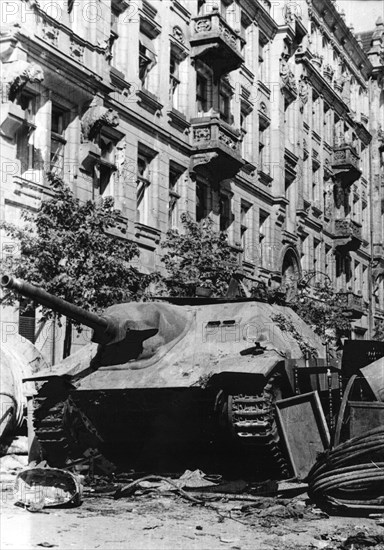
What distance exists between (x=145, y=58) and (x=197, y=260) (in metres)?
6.06

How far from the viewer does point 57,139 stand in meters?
17.7

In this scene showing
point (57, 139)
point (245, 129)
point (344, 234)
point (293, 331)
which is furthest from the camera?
point (344, 234)

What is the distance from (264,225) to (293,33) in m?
7.45

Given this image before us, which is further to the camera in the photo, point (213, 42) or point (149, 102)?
point (213, 42)

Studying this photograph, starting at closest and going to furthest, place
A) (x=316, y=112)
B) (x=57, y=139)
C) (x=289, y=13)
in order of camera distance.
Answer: (x=57, y=139)
(x=289, y=13)
(x=316, y=112)

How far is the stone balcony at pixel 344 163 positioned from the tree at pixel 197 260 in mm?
18090

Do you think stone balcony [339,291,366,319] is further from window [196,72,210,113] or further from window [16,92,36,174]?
window [16,92,36,174]

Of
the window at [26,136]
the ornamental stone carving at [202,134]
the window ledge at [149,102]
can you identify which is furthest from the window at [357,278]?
the window at [26,136]

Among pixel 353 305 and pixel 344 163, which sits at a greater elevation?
pixel 344 163

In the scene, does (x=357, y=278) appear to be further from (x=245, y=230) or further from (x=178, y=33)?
(x=178, y=33)

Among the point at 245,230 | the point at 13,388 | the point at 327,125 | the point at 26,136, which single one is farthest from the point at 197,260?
the point at 327,125

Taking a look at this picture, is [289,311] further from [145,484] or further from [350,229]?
[350,229]

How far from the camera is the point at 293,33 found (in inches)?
1231

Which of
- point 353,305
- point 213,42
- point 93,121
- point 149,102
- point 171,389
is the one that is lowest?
point 171,389
